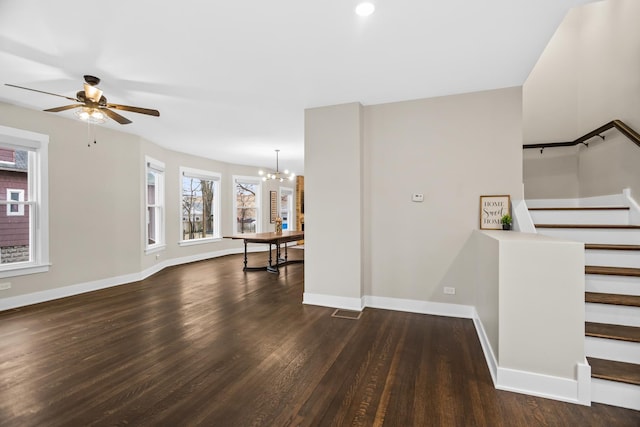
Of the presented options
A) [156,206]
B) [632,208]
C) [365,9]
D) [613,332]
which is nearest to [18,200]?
[156,206]

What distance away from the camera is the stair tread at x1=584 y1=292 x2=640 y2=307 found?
2.18 m

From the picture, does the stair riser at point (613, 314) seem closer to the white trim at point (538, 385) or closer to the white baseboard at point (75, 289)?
the white trim at point (538, 385)

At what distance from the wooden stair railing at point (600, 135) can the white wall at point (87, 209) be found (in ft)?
21.0

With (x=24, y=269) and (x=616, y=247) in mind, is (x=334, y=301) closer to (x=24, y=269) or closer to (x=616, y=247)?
(x=616, y=247)

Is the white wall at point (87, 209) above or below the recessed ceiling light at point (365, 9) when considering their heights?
below

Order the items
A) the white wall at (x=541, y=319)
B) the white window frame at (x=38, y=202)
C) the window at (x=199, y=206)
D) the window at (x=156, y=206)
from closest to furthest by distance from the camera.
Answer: the white wall at (x=541, y=319)
the white window frame at (x=38, y=202)
the window at (x=156, y=206)
the window at (x=199, y=206)

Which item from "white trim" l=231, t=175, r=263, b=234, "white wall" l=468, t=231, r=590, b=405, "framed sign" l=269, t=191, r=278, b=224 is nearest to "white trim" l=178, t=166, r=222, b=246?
"white trim" l=231, t=175, r=263, b=234

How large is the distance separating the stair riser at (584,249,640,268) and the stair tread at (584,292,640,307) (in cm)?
33

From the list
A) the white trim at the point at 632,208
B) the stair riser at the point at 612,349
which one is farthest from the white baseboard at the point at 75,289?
the white trim at the point at 632,208

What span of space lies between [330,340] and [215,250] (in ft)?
20.0

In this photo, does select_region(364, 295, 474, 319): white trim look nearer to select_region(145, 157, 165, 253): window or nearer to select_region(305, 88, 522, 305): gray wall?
select_region(305, 88, 522, 305): gray wall

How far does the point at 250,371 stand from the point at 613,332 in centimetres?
262

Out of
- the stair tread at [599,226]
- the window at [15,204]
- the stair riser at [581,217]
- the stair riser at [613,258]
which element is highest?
the window at [15,204]

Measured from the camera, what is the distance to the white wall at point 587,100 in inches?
123
